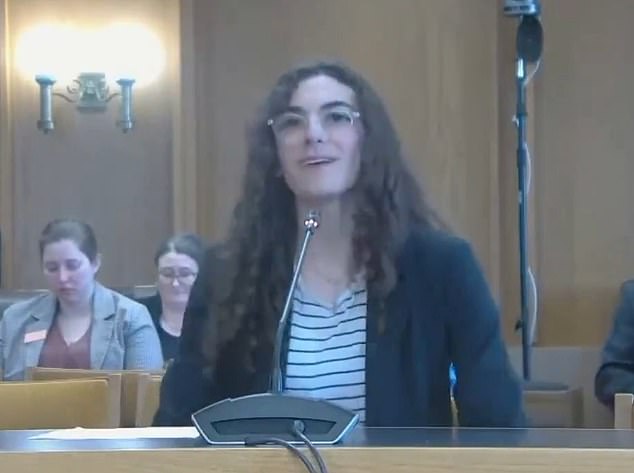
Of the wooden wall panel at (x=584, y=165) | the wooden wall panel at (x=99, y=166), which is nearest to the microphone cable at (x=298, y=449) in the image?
the wooden wall panel at (x=584, y=165)

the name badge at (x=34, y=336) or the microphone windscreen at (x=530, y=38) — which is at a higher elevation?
the microphone windscreen at (x=530, y=38)

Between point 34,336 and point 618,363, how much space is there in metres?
1.77

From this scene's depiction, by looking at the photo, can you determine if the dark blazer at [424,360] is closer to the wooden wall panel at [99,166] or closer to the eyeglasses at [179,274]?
the eyeglasses at [179,274]

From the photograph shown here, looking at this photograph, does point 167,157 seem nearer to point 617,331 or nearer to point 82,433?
point 617,331

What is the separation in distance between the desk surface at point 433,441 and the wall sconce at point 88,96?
→ 4.13m

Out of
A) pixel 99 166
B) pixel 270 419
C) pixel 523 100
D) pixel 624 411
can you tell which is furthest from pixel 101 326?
pixel 270 419

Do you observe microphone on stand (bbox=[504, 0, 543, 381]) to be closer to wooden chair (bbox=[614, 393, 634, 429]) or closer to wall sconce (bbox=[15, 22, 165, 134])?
wall sconce (bbox=[15, 22, 165, 134])

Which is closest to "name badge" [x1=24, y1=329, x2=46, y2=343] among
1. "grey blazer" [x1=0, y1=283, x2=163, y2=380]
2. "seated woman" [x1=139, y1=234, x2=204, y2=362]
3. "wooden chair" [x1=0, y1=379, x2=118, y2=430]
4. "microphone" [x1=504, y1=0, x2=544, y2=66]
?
"grey blazer" [x1=0, y1=283, x2=163, y2=380]

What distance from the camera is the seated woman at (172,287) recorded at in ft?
13.5

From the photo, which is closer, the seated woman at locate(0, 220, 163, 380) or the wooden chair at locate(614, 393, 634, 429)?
the wooden chair at locate(614, 393, 634, 429)

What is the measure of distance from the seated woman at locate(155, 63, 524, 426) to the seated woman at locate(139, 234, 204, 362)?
2.30 m

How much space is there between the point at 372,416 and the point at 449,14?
12.1ft

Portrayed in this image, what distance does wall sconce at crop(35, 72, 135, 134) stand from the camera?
17.4 feet

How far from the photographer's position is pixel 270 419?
1.20 metres
